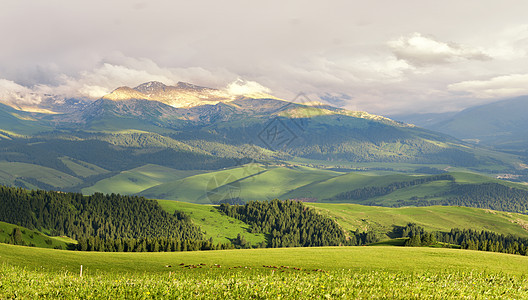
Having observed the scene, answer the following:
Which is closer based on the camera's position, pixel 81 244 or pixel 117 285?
pixel 117 285

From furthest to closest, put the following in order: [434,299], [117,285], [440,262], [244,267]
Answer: [440,262] < [244,267] < [117,285] < [434,299]

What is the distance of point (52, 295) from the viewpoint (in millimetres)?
28594

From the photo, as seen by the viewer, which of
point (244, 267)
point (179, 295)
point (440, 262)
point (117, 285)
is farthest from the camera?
point (440, 262)

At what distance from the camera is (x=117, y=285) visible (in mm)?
31203

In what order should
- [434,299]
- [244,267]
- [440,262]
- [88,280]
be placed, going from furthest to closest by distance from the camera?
[440,262] → [244,267] → [88,280] → [434,299]

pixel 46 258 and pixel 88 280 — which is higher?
pixel 88 280

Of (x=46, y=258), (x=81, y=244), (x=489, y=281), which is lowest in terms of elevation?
(x=81, y=244)

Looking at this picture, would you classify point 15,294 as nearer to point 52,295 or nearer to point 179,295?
point 52,295

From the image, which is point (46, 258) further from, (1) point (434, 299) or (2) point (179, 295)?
(1) point (434, 299)

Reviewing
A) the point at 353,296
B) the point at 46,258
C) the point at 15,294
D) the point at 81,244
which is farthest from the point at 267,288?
the point at 81,244

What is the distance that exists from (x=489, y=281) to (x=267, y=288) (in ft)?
77.8

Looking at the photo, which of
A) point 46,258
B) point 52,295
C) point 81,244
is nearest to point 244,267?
point 52,295

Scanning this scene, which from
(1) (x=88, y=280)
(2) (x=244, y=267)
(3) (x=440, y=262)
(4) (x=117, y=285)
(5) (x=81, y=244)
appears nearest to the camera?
(4) (x=117, y=285)

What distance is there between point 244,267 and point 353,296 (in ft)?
103
